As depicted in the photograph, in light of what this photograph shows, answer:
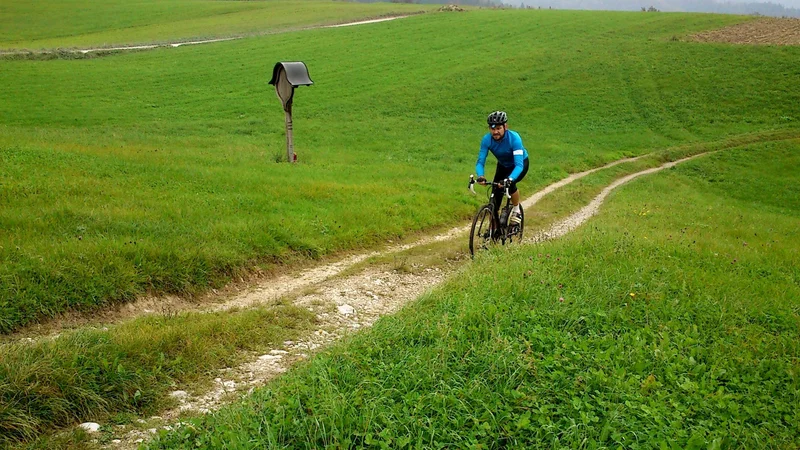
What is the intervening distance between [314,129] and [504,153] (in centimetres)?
2151

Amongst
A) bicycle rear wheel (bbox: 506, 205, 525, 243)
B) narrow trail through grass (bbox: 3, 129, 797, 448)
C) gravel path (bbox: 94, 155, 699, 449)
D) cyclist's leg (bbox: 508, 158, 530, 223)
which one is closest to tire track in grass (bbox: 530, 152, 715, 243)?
bicycle rear wheel (bbox: 506, 205, 525, 243)

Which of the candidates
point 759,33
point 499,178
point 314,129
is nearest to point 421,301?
point 499,178

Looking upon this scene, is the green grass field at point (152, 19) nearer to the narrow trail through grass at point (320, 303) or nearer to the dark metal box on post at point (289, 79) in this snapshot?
the dark metal box on post at point (289, 79)

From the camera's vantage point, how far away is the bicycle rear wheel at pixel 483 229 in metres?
10.7

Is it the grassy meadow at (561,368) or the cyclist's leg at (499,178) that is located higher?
the cyclist's leg at (499,178)

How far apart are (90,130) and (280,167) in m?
13.8

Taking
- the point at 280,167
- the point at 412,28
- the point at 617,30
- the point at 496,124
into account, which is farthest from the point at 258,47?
the point at 496,124

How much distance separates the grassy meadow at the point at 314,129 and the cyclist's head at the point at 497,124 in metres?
3.78

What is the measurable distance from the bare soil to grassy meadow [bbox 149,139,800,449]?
54486mm

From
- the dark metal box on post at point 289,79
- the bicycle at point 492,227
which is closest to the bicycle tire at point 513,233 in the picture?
the bicycle at point 492,227

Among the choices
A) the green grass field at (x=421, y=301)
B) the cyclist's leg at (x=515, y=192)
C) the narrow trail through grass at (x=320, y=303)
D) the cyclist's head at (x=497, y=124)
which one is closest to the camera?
the green grass field at (x=421, y=301)

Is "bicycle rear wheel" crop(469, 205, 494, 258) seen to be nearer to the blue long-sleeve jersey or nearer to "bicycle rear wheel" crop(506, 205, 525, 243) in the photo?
"bicycle rear wheel" crop(506, 205, 525, 243)

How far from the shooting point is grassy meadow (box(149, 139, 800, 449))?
165 inches

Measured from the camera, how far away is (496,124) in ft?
32.9
